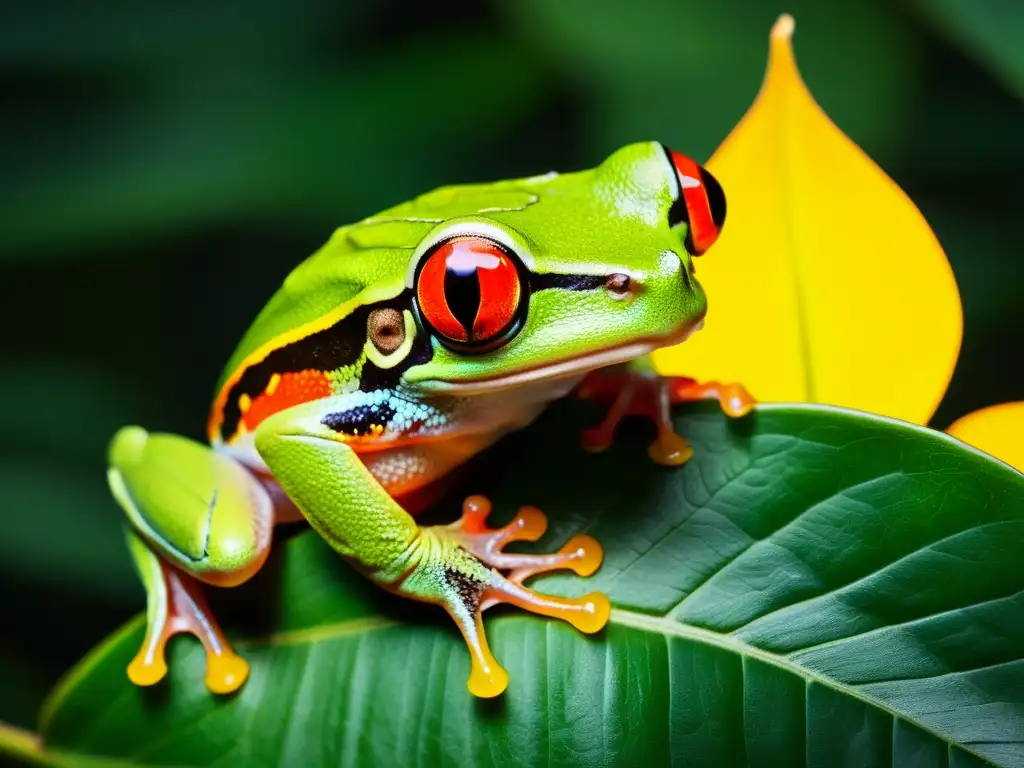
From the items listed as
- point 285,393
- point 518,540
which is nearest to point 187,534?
point 285,393

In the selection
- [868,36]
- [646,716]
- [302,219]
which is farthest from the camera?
[302,219]

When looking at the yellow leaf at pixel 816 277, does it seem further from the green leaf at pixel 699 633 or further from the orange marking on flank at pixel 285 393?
the orange marking on flank at pixel 285 393

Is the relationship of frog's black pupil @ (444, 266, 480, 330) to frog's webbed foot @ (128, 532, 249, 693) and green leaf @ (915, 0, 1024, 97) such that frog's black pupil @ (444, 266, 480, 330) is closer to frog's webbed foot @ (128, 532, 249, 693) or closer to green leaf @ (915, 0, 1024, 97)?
frog's webbed foot @ (128, 532, 249, 693)

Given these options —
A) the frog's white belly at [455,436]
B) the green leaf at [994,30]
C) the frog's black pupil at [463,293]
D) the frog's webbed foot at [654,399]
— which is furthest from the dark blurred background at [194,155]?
the frog's black pupil at [463,293]

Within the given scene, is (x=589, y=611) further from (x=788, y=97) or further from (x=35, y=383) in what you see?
(x=35, y=383)

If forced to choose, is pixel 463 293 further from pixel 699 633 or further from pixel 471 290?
pixel 699 633

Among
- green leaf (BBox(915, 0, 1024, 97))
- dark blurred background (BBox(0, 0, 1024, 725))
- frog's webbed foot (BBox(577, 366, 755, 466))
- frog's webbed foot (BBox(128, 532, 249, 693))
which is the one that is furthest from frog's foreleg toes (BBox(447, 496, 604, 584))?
dark blurred background (BBox(0, 0, 1024, 725))

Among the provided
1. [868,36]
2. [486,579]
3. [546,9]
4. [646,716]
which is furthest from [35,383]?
[868,36]
